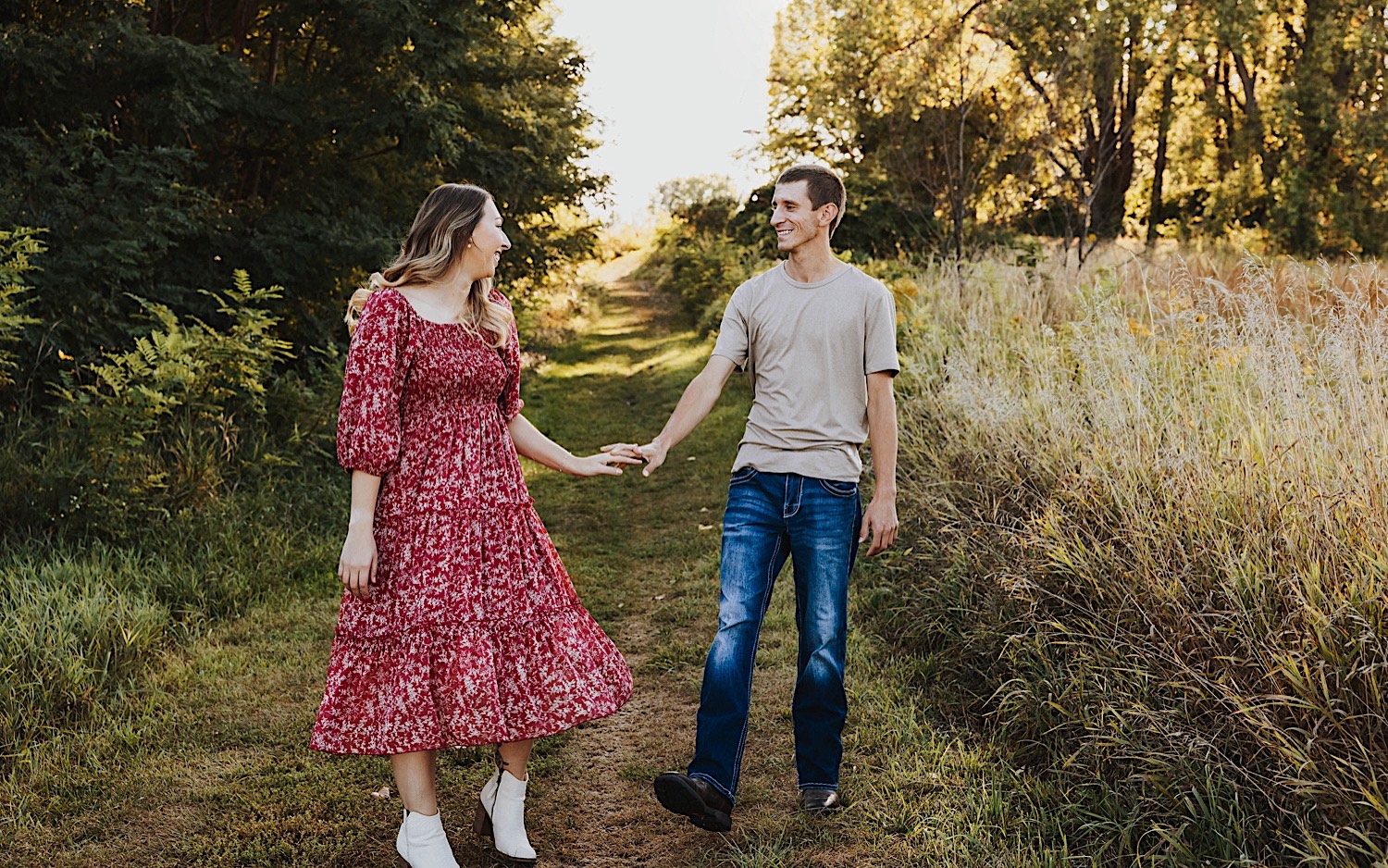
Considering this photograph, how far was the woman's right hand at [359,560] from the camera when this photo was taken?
306cm

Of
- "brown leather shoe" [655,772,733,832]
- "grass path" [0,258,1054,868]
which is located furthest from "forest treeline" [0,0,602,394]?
"brown leather shoe" [655,772,733,832]

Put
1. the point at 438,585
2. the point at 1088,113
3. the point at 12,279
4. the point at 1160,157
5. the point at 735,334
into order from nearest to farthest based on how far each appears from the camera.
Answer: the point at 438,585 → the point at 735,334 → the point at 12,279 → the point at 1088,113 → the point at 1160,157

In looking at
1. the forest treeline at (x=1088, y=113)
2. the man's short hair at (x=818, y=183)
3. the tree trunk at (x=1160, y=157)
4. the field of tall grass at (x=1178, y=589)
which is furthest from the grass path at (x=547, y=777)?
the tree trunk at (x=1160, y=157)

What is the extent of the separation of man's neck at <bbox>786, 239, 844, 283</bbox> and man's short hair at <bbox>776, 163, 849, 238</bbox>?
0.07m

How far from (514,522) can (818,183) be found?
4.95ft

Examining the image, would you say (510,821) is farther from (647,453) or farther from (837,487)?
(837,487)

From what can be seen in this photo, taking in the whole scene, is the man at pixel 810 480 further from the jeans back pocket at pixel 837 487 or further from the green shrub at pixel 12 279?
the green shrub at pixel 12 279

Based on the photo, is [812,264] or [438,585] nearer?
[438,585]

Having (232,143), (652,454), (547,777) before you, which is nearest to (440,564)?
(652,454)

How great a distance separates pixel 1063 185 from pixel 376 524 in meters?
14.5

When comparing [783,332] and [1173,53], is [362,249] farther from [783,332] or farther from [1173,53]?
[1173,53]

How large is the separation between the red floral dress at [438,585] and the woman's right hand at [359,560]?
0.25ft

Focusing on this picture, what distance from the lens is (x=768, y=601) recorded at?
3609 millimetres

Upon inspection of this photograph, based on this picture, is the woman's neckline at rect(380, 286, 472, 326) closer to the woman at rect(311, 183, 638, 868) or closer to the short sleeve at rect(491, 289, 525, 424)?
the woman at rect(311, 183, 638, 868)
